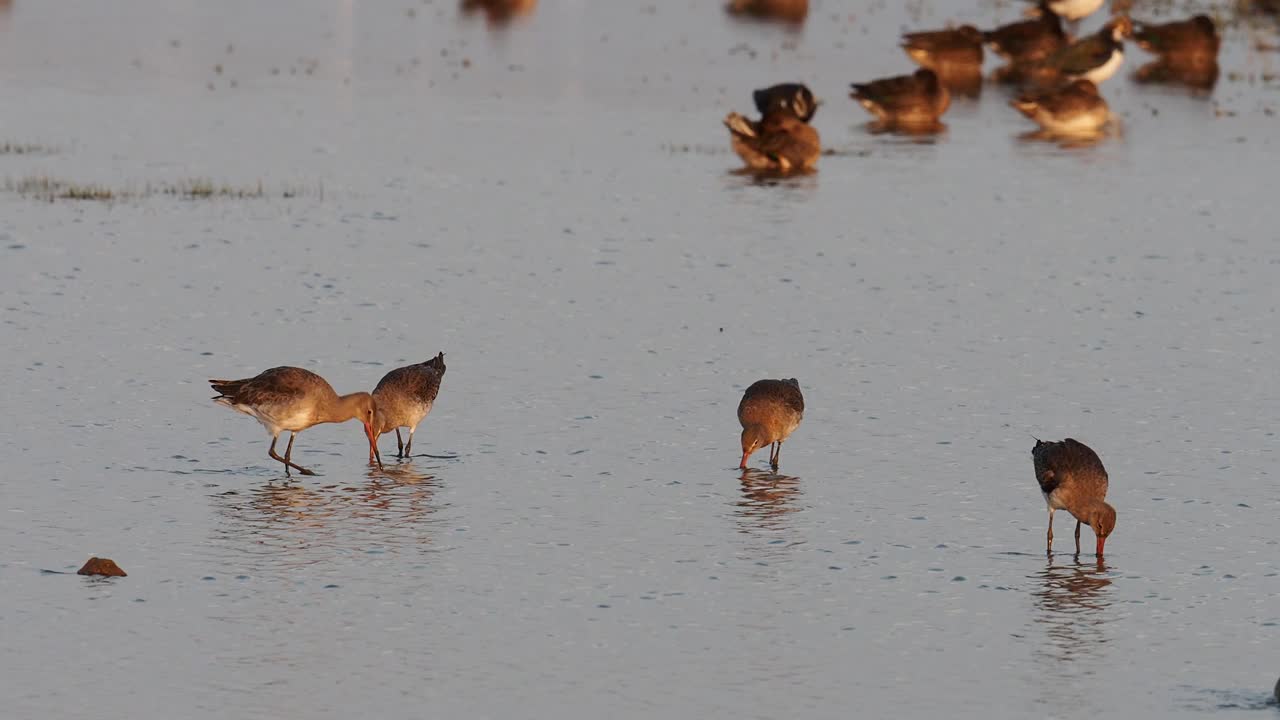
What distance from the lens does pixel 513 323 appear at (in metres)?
21.6

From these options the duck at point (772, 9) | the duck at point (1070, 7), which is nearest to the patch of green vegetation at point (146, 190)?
the duck at point (1070, 7)

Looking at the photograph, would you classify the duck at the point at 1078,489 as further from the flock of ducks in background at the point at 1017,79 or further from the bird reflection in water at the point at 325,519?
the flock of ducks in background at the point at 1017,79

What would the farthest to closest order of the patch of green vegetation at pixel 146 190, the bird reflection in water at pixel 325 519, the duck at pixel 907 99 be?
the duck at pixel 907 99 → the patch of green vegetation at pixel 146 190 → the bird reflection in water at pixel 325 519

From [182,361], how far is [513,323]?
3.51m

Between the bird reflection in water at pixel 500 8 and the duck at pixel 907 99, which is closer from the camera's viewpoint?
the duck at pixel 907 99

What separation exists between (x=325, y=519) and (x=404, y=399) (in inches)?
73.0

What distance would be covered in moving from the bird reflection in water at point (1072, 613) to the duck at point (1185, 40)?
33.0 metres

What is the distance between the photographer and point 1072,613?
13305 millimetres

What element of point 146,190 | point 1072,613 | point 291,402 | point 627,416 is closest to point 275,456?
point 291,402

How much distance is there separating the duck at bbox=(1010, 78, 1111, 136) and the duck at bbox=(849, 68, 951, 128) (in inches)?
53.0

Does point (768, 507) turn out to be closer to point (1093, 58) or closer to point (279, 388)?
point (279, 388)

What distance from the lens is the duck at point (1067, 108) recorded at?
36750mm

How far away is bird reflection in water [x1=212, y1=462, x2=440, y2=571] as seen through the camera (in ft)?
46.3

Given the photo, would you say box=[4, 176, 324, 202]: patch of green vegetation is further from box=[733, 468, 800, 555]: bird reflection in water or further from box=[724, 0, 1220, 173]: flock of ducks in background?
box=[733, 468, 800, 555]: bird reflection in water
